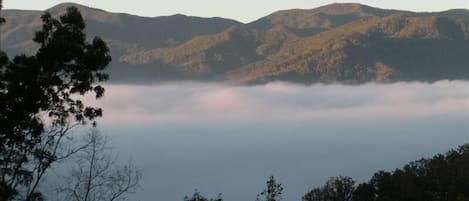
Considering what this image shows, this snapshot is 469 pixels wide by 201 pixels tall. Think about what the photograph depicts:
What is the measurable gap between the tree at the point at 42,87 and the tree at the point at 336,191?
7246cm

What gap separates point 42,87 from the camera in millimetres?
26125

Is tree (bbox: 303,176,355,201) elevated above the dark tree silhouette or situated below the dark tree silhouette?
above

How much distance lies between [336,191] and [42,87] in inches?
2983

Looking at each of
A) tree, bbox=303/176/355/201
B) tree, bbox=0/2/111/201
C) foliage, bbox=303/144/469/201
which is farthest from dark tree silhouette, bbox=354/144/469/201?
tree, bbox=0/2/111/201

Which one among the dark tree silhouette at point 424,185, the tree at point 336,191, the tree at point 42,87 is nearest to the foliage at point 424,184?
the dark tree silhouette at point 424,185

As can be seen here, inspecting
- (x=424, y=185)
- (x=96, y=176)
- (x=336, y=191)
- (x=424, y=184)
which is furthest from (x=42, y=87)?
(x=336, y=191)

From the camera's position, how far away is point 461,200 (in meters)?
60.7

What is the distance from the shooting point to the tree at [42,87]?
2544 cm

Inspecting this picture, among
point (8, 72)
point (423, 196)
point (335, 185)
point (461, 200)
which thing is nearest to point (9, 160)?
point (8, 72)

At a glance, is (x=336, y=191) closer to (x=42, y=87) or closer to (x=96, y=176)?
(x=96, y=176)

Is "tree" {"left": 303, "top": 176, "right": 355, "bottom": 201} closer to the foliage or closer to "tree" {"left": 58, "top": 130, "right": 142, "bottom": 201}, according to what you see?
the foliage

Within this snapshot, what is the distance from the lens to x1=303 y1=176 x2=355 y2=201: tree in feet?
312

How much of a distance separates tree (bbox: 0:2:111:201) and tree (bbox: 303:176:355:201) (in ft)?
238

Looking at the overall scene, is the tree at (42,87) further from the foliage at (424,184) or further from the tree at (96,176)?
the foliage at (424,184)
